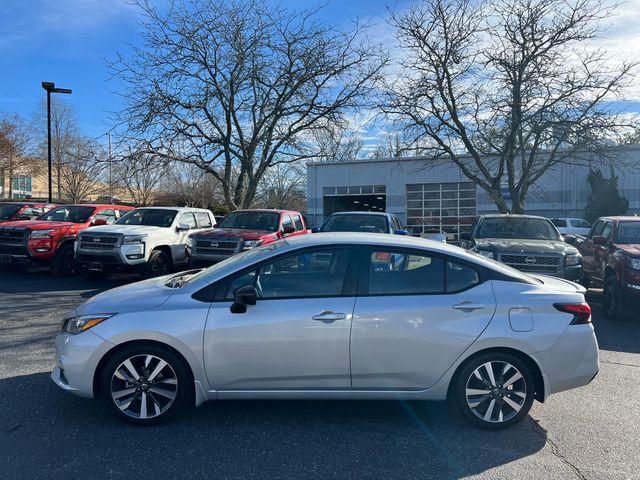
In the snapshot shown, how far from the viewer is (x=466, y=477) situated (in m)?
3.51

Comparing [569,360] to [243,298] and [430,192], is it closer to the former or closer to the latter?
[243,298]

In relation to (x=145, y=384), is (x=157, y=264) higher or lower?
higher

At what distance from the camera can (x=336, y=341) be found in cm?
409

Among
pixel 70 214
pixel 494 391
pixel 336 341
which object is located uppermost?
pixel 70 214

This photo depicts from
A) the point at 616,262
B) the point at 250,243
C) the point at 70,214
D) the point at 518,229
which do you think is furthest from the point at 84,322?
the point at 70,214

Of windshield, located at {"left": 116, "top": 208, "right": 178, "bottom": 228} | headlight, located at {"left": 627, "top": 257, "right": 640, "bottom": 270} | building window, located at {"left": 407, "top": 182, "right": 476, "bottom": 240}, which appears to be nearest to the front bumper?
headlight, located at {"left": 627, "top": 257, "right": 640, "bottom": 270}

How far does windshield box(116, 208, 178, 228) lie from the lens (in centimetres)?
1288

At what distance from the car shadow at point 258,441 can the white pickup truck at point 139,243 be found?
6.62 metres

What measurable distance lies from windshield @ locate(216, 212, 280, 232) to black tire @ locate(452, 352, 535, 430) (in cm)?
868

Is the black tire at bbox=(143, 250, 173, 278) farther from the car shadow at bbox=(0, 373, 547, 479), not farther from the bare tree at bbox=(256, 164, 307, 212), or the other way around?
the bare tree at bbox=(256, 164, 307, 212)

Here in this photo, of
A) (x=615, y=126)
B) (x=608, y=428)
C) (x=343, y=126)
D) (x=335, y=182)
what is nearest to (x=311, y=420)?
(x=608, y=428)

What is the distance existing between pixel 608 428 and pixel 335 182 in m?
33.6

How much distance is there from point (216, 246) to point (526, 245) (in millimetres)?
6375

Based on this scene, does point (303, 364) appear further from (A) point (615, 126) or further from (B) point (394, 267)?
(A) point (615, 126)
